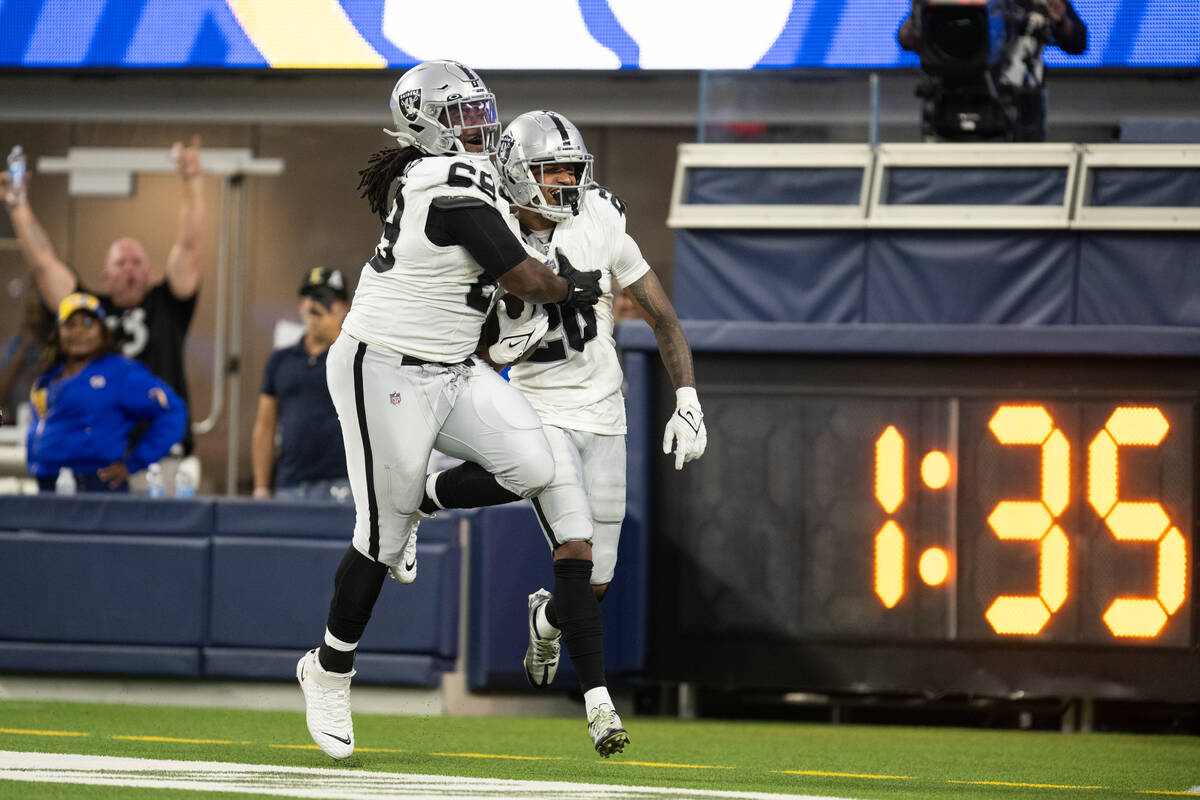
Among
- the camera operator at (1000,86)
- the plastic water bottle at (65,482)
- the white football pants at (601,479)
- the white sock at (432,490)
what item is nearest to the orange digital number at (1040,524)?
the camera operator at (1000,86)

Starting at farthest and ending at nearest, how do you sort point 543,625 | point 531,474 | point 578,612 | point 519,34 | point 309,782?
point 519,34 < point 543,625 < point 578,612 < point 531,474 < point 309,782

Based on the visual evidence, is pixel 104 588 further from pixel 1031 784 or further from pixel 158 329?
pixel 1031 784

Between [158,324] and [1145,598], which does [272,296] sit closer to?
[158,324]

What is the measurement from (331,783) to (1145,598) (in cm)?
438

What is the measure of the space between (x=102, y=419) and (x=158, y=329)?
149cm

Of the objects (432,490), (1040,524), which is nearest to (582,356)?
(432,490)

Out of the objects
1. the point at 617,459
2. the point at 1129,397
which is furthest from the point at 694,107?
the point at 617,459

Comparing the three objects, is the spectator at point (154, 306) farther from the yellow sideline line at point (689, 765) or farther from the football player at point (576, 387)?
the yellow sideline line at point (689, 765)

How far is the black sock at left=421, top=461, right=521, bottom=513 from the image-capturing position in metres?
5.87

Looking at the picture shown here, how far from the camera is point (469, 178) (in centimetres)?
522

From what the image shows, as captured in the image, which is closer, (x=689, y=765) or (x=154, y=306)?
(x=689, y=765)

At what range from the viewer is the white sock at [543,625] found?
20.5 ft

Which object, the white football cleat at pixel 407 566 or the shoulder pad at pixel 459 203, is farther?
the white football cleat at pixel 407 566

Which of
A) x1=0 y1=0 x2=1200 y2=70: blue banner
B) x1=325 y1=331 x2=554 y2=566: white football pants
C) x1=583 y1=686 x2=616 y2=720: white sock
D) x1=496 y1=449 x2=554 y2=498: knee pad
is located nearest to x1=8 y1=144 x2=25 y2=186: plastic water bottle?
x1=0 y1=0 x2=1200 y2=70: blue banner
